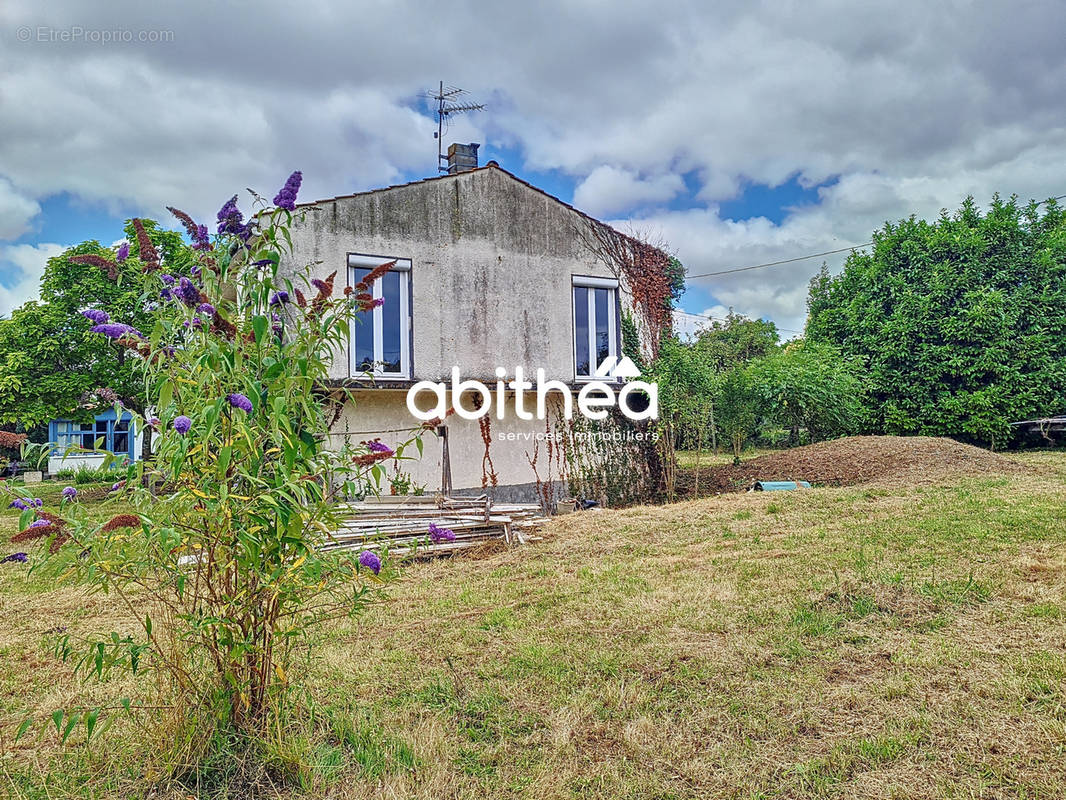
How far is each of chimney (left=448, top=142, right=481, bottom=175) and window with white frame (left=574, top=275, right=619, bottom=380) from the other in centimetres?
367

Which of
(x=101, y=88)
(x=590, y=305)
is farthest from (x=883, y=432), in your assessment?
(x=101, y=88)

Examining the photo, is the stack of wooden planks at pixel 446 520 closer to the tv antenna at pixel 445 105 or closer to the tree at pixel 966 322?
the tv antenna at pixel 445 105

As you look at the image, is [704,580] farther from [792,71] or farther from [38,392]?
[38,392]

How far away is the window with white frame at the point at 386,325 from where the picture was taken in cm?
1149

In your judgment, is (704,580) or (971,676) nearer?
(971,676)

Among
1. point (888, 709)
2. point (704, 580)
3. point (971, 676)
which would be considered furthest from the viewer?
point (704, 580)

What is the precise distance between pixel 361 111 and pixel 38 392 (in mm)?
11061

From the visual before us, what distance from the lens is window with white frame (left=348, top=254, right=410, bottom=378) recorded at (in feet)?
37.7

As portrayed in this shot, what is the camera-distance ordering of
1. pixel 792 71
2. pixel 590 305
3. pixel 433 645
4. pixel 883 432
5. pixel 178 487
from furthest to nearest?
1. pixel 883 432
2. pixel 590 305
3. pixel 792 71
4. pixel 433 645
5. pixel 178 487

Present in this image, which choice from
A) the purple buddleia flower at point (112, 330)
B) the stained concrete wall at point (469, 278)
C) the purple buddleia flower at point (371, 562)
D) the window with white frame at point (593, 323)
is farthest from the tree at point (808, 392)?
the purple buddleia flower at point (112, 330)

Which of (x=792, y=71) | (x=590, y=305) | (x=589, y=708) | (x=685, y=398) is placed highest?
(x=792, y=71)

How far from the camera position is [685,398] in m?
12.7

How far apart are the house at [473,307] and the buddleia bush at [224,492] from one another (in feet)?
25.1

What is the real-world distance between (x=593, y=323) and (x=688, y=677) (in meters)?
10.0
